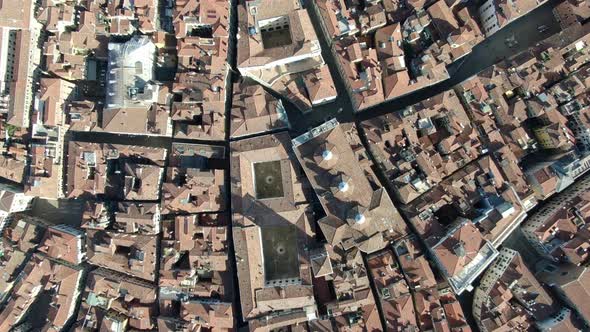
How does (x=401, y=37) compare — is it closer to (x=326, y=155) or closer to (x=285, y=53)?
(x=285, y=53)

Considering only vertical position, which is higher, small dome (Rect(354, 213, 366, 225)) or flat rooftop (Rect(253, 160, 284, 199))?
flat rooftop (Rect(253, 160, 284, 199))

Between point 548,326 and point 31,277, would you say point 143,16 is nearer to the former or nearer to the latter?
point 31,277

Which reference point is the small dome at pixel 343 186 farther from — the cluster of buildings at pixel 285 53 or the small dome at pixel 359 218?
the cluster of buildings at pixel 285 53

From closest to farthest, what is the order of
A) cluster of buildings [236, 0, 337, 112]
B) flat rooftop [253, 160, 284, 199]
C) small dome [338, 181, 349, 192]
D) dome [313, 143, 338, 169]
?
1. small dome [338, 181, 349, 192]
2. dome [313, 143, 338, 169]
3. cluster of buildings [236, 0, 337, 112]
4. flat rooftop [253, 160, 284, 199]

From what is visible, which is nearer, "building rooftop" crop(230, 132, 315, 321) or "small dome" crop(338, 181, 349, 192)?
"small dome" crop(338, 181, 349, 192)

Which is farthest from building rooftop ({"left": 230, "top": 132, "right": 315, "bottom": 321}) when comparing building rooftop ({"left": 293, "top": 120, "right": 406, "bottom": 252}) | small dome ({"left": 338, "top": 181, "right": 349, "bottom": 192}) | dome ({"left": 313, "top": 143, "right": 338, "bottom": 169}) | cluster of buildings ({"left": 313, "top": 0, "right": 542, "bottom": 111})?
cluster of buildings ({"left": 313, "top": 0, "right": 542, "bottom": 111})

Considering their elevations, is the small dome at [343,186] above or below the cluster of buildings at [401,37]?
below

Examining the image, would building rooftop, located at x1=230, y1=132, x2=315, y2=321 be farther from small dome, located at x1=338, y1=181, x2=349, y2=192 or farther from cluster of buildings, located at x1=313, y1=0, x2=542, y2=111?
cluster of buildings, located at x1=313, y1=0, x2=542, y2=111

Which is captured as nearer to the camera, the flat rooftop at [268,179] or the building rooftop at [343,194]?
the building rooftop at [343,194]

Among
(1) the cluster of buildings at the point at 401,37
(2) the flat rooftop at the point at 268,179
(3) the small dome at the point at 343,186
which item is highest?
(1) the cluster of buildings at the point at 401,37

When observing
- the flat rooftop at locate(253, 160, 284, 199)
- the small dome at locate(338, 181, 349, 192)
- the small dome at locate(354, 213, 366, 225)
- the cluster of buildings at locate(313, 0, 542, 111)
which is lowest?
the small dome at locate(354, 213, 366, 225)

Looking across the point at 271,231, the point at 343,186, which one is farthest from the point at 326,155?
the point at 271,231

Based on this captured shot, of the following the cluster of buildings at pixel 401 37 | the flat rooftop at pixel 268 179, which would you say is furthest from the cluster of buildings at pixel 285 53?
the flat rooftop at pixel 268 179
